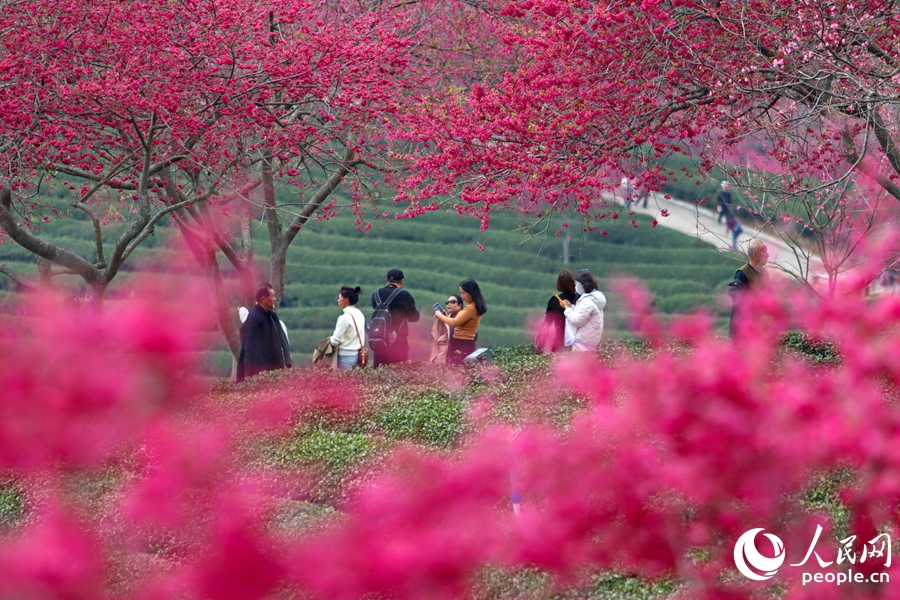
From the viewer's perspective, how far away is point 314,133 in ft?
26.0

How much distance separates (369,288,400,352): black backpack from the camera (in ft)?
24.9

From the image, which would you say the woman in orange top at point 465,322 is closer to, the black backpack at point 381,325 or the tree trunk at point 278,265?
the black backpack at point 381,325

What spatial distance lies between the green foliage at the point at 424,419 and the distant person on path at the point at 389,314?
3.26ft

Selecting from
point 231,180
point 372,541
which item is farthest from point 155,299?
point 231,180

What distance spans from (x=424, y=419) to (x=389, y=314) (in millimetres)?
1615

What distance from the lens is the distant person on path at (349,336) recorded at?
7602 millimetres

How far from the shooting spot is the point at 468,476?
2586mm

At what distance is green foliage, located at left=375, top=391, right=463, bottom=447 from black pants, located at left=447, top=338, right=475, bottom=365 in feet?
3.41

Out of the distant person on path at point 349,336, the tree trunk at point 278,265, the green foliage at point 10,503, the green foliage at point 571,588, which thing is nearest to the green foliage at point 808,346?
the distant person on path at point 349,336

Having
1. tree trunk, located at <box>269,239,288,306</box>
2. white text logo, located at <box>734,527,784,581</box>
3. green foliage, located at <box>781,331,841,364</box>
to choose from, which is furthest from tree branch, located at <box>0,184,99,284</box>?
white text logo, located at <box>734,527,784,581</box>

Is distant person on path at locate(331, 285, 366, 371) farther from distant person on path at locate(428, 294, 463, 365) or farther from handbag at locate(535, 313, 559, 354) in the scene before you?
handbag at locate(535, 313, 559, 354)

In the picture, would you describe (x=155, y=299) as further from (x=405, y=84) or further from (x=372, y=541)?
(x=405, y=84)

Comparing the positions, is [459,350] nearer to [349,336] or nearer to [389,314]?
[389,314]

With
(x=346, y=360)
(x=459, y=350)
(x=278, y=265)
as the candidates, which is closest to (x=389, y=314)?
(x=346, y=360)
